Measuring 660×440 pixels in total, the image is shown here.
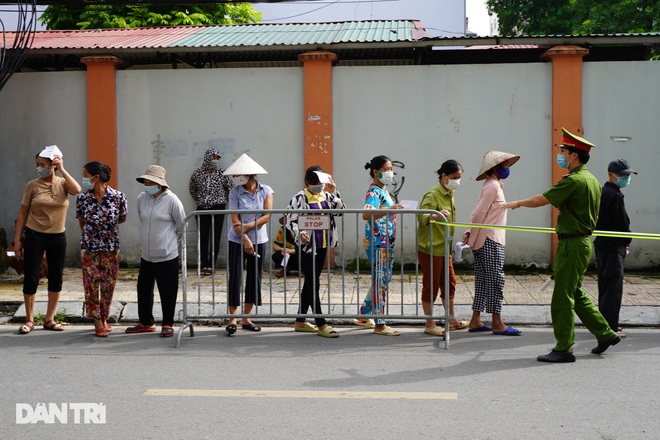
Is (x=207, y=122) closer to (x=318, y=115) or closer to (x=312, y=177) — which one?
(x=318, y=115)

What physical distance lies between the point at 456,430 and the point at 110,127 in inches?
348

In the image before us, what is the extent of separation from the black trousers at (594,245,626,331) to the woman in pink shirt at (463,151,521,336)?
888 mm

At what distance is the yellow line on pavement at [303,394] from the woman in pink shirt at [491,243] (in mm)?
2426

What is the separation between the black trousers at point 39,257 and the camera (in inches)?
328

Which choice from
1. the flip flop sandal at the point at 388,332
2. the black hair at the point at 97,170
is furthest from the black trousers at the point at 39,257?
the flip flop sandal at the point at 388,332

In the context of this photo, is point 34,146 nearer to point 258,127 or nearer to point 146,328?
point 258,127

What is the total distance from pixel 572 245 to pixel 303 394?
8.69 feet

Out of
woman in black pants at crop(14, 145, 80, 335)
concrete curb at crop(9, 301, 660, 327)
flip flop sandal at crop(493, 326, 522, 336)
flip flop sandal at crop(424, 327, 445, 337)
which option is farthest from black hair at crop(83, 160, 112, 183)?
flip flop sandal at crop(493, 326, 522, 336)

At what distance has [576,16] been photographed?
25734 millimetres

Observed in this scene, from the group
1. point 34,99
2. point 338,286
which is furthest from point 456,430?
point 34,99

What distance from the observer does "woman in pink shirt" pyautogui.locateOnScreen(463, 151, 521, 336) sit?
26.2ft

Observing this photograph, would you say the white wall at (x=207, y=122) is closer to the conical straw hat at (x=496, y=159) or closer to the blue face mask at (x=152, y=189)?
the blue face mask at (x=152, y=189)

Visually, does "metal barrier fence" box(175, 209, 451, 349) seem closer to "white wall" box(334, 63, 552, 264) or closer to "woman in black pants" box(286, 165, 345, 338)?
"woman in black pants" box(286, 165, 345, 338)

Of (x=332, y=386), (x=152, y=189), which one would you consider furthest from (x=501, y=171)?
(x=152, y=189)
